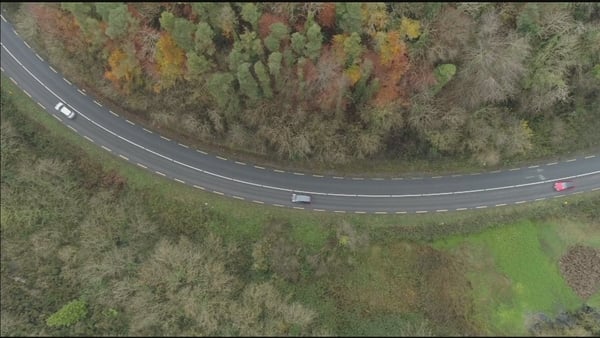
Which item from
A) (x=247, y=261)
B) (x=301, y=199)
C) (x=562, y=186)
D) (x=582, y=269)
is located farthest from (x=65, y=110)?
(x=582, y=269)

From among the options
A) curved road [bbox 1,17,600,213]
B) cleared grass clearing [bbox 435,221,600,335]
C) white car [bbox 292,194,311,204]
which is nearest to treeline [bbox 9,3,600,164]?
curved road [bbox 1,17,600,213]

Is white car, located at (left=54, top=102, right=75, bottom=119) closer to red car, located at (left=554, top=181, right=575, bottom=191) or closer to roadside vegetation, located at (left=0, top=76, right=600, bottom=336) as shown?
roadside vegetation, located at (left=0, top=76, right=600, bottom=336)

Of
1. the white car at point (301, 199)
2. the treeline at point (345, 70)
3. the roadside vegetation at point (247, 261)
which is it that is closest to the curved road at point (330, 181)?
the white car at point (301, 199)

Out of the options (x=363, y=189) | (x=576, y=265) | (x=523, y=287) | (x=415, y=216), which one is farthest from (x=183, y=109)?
(x=576, y=265)

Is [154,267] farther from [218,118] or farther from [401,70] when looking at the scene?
[401,70]

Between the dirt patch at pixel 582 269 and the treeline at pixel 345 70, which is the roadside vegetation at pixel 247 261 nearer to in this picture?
the dirt patch at pixel 582 269

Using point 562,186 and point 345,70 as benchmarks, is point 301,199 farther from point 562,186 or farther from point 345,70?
point 562,186
